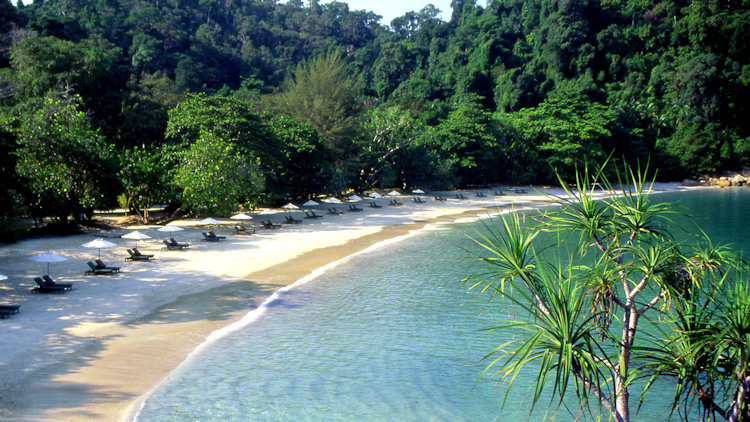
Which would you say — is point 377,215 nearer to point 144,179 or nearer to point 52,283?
point 144,179

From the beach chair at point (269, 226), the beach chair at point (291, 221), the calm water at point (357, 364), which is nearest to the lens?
the calm water at point (357, 364)

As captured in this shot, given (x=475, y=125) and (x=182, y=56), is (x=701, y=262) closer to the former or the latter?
(x=475, y=125)

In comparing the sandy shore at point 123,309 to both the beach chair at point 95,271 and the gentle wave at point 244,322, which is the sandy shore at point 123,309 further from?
the beach chair at point 95,271

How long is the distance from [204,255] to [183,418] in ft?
42.3

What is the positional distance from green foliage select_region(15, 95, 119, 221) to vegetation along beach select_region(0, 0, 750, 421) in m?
0.10

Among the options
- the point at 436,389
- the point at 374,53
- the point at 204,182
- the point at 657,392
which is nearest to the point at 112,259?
the point at 204,182

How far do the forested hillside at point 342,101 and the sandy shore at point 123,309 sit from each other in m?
3.14

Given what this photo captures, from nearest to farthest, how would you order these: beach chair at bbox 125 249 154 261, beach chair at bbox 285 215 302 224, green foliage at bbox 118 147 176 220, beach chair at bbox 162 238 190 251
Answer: beach chair at bbox 125 249 154 261
beach chair at bbox 162 238 190 251
green foliage at bbox 118 147 176 220
beach chair at bbox 285 215 302 224

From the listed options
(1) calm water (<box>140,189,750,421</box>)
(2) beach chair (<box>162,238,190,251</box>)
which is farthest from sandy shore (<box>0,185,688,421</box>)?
(1) calm water (<box>140,189,750,421</box>)

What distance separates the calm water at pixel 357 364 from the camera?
9914 mm

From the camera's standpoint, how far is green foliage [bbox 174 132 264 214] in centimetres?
2709

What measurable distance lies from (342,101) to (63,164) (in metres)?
23.7

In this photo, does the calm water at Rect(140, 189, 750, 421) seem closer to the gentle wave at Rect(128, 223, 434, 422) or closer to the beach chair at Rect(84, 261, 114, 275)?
the gentle wave at Rect(128, 223, 434, 422)

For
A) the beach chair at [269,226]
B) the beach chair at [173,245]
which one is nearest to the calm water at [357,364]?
the beach chair at [173,245]
